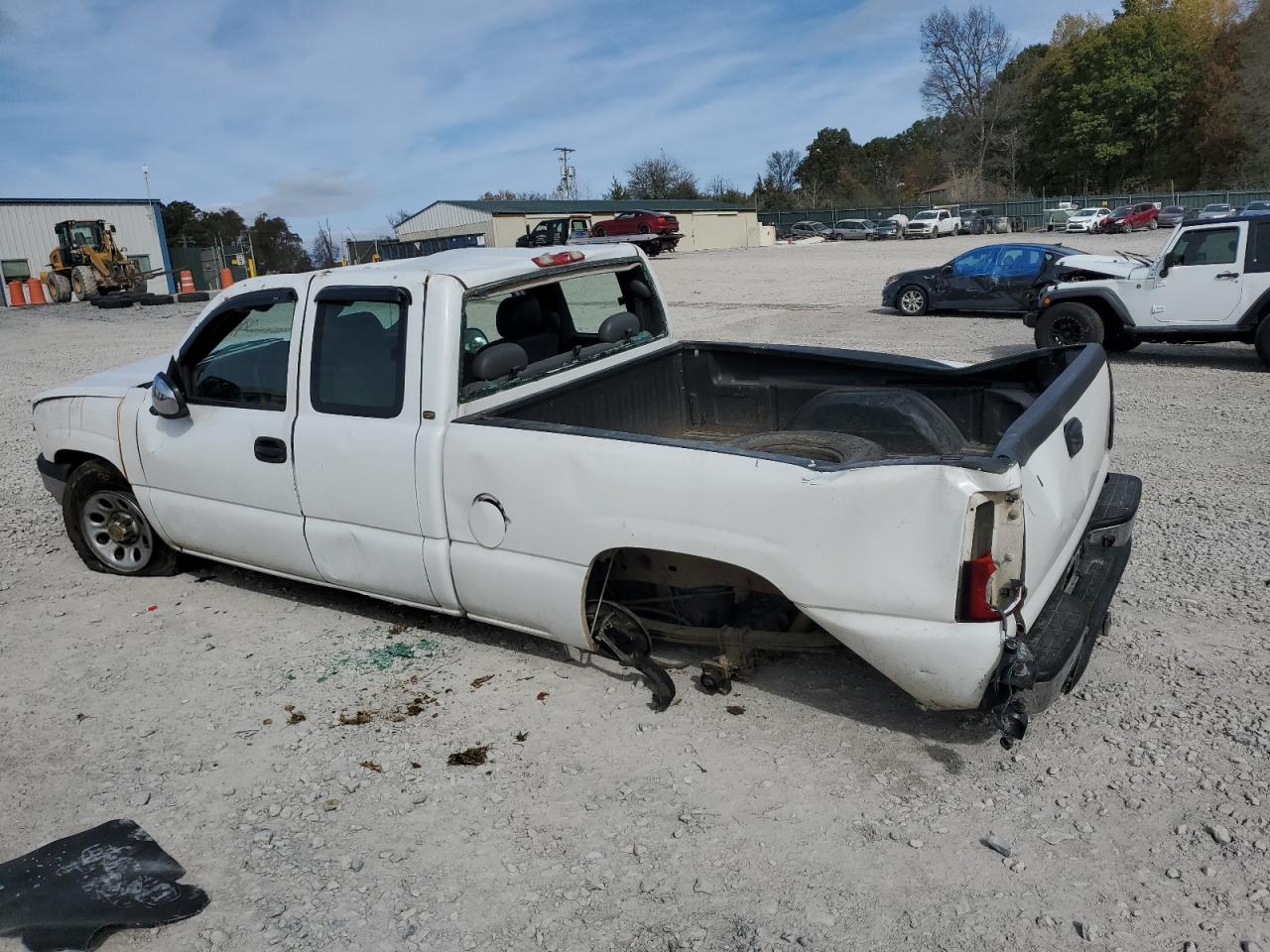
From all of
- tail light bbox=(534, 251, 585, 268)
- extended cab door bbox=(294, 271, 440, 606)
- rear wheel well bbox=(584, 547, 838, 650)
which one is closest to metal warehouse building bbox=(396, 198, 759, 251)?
tail light bbox=(534, 251, 585, 268)

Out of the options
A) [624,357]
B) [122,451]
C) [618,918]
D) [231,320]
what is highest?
[231,320]

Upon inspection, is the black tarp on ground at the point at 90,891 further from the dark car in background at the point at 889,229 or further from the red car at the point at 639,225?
the dark car in background at the point at 889,229

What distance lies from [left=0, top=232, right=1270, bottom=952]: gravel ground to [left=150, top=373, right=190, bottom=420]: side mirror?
1088 millimetres

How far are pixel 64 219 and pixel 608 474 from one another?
4981 cm

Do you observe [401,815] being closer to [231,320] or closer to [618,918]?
[618,918]

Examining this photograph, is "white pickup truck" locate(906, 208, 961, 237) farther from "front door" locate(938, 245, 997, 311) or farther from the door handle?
the door handle

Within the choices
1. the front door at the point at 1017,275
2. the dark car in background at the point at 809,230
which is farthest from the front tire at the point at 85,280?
the dark car in background at the point at 809,230

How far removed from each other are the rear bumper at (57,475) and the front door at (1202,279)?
11.3 meters

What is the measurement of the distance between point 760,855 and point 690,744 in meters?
0.68

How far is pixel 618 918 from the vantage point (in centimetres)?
282

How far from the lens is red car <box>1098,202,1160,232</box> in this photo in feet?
148

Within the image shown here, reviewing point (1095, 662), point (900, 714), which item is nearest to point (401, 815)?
point (900, 714)

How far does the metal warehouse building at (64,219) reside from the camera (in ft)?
139

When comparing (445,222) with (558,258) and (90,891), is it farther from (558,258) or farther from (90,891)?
(90,891)
